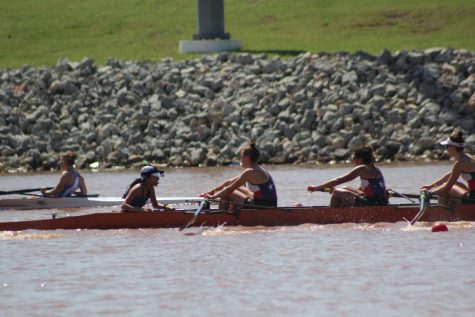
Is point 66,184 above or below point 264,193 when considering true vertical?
below

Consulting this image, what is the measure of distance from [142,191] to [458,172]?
517cm

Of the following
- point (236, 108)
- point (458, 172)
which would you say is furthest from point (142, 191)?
Result: point (236, 108)

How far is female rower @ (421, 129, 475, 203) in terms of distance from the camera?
20.1 meters

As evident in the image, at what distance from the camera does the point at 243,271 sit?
1597 cm

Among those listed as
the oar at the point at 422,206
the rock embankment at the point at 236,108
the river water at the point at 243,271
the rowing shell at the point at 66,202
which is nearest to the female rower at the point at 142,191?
the river water at the point at 243,271

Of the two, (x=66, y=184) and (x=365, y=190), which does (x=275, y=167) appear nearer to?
(x=66, y=184)

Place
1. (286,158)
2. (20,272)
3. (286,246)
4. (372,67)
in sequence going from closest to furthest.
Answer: (20,272)
(286,246)
(286,158)
(372,67)

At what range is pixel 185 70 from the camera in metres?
43.1

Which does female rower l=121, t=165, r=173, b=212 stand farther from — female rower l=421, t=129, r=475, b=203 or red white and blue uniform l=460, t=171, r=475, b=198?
red white and blue uniform l=460, t=171, r=475, b=198

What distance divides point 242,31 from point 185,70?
34.2 feet

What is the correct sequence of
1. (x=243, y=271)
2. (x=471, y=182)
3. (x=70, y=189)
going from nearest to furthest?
1. (x=243, y=271)
2. (x=471, y=182)
3. (x=70, y=189)

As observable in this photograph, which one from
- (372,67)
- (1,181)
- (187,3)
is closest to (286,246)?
(1,181)

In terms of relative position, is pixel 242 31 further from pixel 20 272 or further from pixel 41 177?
pixel 20 272

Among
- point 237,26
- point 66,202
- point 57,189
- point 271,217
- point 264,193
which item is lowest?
point 66,202
